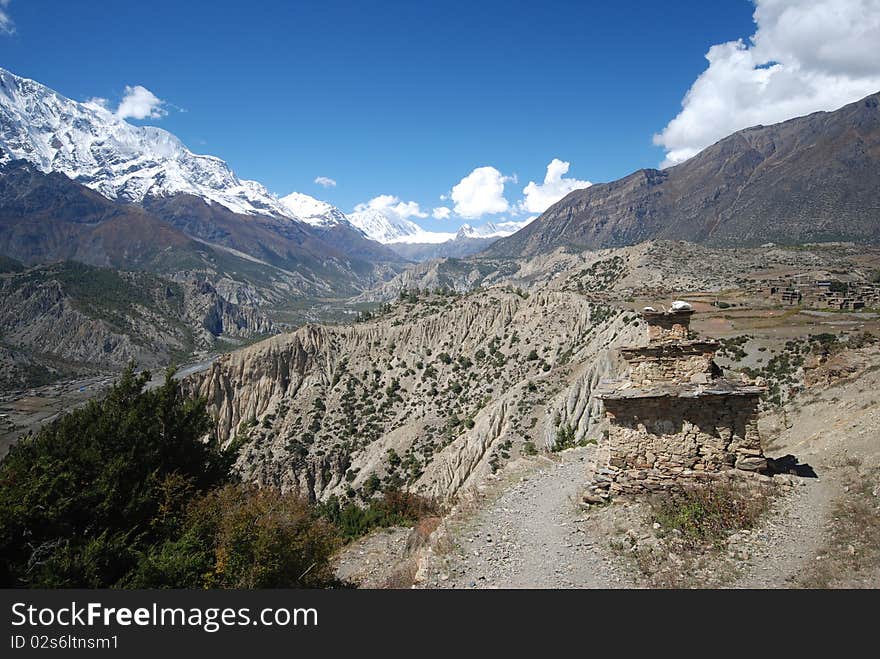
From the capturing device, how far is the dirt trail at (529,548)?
31.4 ft

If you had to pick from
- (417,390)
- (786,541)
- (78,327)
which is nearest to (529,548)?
(786,541)

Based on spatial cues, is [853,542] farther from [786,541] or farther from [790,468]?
[790,468]

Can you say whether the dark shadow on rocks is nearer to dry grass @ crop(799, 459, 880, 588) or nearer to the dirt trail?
dry grass @ crop(799, 459, 880, 588)

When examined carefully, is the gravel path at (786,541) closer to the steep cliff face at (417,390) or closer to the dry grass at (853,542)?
the dry grass at (853,542)

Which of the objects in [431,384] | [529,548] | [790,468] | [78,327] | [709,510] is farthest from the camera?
[78,327]

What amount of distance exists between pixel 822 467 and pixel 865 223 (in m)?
191

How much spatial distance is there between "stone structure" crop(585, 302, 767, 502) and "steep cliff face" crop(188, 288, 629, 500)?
20625mm

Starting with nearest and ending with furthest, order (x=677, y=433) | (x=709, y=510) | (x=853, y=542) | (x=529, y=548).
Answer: (x=853, y=542) → (x=709, y=510) → (x=529, y=548) → (x=677, y=433)

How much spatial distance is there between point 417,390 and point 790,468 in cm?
4899

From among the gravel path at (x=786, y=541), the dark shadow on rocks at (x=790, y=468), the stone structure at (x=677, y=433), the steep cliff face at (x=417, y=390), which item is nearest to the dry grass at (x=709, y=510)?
the gravel path at (x=786, y=541)

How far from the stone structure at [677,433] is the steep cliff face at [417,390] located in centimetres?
2063

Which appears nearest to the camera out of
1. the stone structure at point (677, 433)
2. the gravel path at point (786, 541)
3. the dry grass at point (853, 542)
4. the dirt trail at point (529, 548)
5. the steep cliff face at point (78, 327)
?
the dry grass at point (853, 542)

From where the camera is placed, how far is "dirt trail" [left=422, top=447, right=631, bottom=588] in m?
9.59

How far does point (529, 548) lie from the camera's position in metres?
11.0
